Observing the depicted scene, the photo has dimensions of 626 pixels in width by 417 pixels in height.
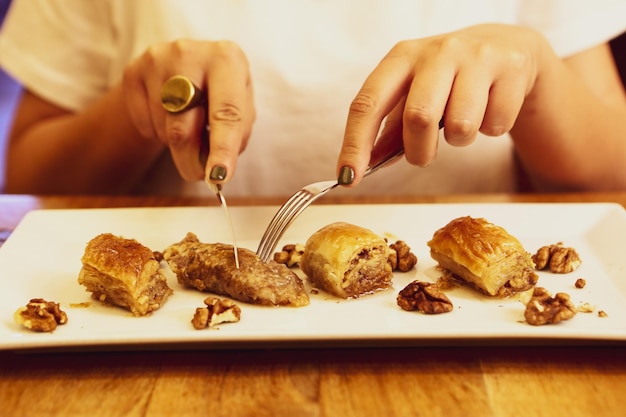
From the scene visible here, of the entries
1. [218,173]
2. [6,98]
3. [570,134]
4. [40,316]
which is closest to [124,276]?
[40,316]

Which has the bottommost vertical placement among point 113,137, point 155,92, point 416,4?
point 113,137

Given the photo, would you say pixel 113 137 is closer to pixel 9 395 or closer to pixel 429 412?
pixel 9 395

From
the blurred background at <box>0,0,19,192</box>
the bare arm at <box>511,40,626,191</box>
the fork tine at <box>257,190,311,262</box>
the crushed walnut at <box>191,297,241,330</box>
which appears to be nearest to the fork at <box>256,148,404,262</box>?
the fork tine at <box>257,190,311,262</box>

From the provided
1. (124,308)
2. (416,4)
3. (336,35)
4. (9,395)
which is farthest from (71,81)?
(9,395)

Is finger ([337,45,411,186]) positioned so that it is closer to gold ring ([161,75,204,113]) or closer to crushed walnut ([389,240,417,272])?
crushed walnut ([389,240,417,272])

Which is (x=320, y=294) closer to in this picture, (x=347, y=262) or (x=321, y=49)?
(x=347, y=262)
